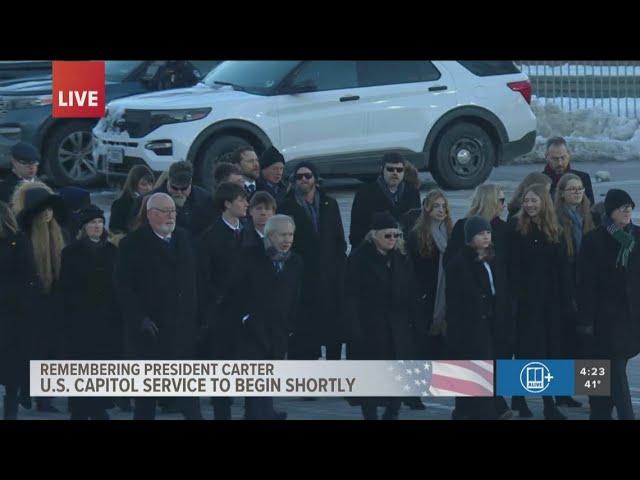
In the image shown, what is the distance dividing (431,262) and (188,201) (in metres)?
1.46

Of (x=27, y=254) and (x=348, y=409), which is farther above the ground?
(x=27, y=254)

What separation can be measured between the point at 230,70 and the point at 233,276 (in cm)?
124

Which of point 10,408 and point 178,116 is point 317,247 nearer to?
point 178,116

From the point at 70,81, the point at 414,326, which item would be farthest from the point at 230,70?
the point at 414,326

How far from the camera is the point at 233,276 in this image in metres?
12.1

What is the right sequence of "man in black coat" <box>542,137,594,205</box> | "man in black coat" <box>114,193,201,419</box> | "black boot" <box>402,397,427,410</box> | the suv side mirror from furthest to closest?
the suv side mirror, "man in black coat" <box>542,137,594,205</box>, "black boot" <box>402,397,427,410</box>, "man in black coat" <box>114,193,201,419</box>

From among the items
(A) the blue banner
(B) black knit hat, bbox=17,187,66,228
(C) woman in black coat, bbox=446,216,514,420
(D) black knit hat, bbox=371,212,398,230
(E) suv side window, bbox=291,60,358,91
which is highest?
(E) suv side window, bbox=291,60,358,91

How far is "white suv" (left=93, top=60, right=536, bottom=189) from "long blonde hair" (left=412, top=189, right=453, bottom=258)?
222 millimetres

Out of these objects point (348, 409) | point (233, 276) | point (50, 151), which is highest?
point (50, 151)

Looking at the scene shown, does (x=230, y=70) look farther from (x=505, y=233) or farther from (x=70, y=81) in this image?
(x=505, y=233)

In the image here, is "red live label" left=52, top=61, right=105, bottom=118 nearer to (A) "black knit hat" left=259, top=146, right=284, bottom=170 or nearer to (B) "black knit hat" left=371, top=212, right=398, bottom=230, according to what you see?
(A) "black knit hat" left=259, top=146, right=284, bottom=170

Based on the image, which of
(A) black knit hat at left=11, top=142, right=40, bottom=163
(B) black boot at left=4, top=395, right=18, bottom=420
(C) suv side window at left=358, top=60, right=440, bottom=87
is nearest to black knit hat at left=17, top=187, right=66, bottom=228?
(A) black knit hat at left=11, top=142, right=40, bottom=163

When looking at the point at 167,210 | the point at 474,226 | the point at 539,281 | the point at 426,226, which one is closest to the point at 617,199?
the point at 539,281

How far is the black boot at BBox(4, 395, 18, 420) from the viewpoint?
12297 mm
